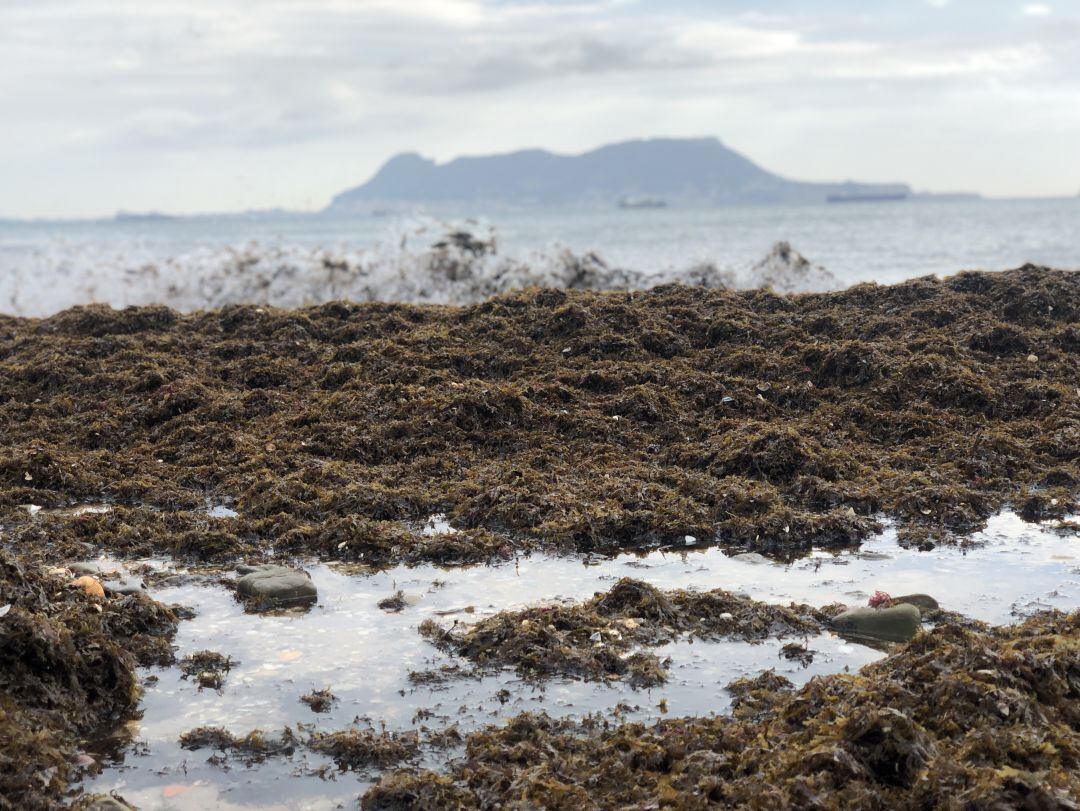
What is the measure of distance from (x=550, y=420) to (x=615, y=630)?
12.7 ft

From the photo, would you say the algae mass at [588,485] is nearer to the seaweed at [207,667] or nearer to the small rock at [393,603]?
the small rock at [393,603]

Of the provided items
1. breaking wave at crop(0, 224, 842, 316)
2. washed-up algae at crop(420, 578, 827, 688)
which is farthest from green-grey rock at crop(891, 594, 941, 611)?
breaking wave at crop(0, 224, 842, 316)

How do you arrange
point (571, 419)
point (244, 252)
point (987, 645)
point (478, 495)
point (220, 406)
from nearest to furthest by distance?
point (987, 645) → point (478, 495) → point (571, 419) → point (220, 406) → point (244, 252)

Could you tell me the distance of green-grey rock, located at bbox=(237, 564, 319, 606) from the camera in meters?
6.06

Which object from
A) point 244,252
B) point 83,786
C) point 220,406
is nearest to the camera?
point 83,786

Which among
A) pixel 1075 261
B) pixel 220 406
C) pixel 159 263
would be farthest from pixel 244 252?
pixel 1075 261

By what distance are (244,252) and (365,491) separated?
1562cm

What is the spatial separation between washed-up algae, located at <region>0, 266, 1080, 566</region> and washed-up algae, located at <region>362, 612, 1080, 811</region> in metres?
2.50

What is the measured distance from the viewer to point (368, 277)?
2166 cm

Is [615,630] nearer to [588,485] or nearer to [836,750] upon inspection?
[836,750]

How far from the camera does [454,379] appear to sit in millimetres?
10203

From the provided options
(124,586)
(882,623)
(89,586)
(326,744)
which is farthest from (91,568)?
(882,623)

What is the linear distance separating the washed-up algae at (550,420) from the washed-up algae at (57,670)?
1524mm

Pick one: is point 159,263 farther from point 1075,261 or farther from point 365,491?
point 1075,261
